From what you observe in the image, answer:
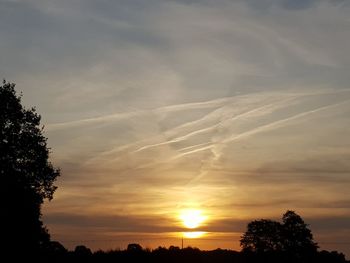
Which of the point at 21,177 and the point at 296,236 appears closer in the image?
the point at 21,177

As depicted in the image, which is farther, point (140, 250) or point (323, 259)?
point (323, 259)

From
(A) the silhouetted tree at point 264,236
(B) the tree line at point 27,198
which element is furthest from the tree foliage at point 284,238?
(B) the tree line at point 27,198

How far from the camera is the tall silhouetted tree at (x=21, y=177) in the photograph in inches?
2140

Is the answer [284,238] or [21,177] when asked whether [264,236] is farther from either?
[21,177]

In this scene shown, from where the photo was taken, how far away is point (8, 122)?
58.0 m

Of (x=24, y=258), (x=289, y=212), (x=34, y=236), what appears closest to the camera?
(x=24, y=258)

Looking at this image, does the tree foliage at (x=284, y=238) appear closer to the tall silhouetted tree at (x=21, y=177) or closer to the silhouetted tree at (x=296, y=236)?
the silhouetted tree at (x=296, y=236)

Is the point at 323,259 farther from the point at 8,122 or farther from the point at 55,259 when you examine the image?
the point at 8,122

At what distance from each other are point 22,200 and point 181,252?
1874cm

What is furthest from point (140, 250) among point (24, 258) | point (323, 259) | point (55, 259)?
point (323, 259)

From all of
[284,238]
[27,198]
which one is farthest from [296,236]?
[27,198]

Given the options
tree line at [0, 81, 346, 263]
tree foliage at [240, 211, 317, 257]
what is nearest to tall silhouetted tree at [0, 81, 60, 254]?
tree line at [0, 81, 346, 263]

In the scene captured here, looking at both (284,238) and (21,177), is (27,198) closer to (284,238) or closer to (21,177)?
(21,177)

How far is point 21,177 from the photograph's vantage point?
56094mm
